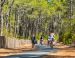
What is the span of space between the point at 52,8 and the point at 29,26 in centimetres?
1785

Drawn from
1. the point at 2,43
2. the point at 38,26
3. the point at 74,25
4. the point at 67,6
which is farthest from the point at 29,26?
the point at 2,43

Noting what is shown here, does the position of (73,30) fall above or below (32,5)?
below

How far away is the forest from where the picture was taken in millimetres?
69944

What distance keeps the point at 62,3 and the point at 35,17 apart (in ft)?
42.6


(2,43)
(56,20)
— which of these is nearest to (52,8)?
(56,20)

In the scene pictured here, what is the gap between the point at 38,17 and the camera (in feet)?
302

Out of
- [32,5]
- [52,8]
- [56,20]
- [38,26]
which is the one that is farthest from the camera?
[38,26]

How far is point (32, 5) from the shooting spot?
247ft

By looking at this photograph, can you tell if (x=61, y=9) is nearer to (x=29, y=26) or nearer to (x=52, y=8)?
(x=52, y=8)

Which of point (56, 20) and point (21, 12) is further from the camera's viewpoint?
point (56, 20)

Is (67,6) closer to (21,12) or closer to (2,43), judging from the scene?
(21,12)

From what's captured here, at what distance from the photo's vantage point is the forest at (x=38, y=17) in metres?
69.9

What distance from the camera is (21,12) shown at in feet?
284

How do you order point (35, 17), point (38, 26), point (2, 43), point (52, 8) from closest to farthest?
point (2, 43) < point (52, 8) < point (35, 17) < point (38, 26)
